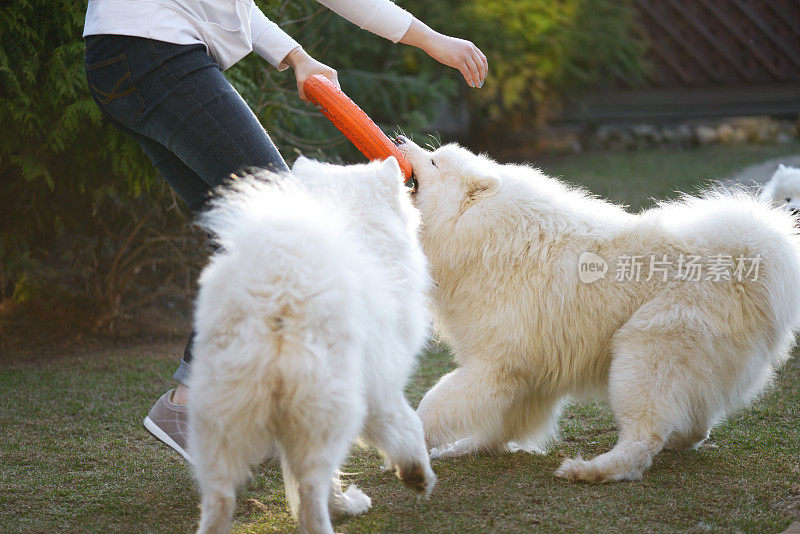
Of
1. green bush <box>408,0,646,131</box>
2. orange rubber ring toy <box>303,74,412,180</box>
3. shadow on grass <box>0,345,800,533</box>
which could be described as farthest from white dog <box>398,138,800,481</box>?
green bush <box>408,0,646,131</box>

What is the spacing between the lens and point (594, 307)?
296 centimetres

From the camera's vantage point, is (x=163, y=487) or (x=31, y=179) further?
(x=31, y=179)

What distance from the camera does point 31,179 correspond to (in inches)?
165

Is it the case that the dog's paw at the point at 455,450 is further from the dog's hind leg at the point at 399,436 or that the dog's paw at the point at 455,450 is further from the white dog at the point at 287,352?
the white dog at the point at 287,352

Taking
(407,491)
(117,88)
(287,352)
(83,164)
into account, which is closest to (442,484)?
(407,491)

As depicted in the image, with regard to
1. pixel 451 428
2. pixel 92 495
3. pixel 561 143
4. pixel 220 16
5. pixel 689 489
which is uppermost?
pixel 220 16

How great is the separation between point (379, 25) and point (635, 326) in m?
1.52

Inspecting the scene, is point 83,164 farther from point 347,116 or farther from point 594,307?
point 594,307

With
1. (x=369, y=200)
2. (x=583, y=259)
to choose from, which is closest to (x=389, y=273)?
(x=369, y=200)

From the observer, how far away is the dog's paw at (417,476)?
2229 mm

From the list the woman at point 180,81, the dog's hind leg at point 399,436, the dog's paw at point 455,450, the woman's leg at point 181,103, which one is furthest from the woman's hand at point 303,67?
the dog's paw at point 455,450

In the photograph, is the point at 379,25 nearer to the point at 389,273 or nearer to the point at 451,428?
the point at 389,273

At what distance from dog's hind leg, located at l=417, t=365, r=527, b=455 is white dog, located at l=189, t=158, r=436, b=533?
0.75m

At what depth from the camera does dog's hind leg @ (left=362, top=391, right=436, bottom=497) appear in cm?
216
